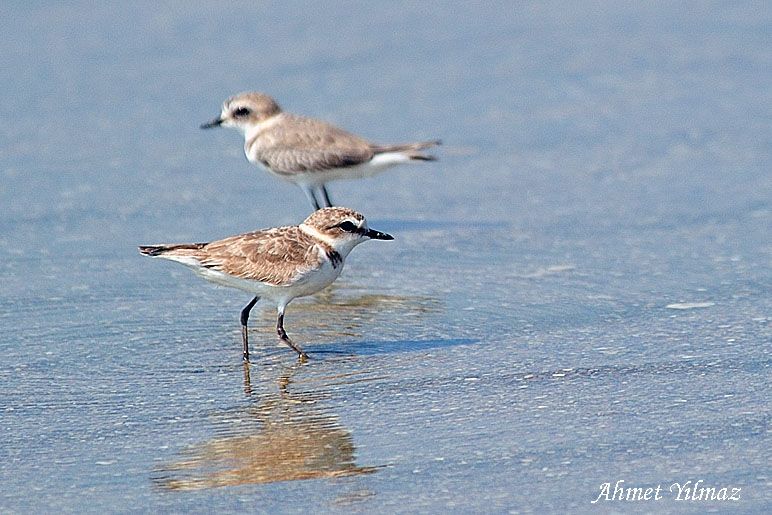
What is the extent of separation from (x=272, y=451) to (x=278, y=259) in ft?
5.07

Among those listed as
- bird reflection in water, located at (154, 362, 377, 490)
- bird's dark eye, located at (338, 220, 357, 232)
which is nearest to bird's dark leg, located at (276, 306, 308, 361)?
bird's dark eye, located at (338, 220, 357, 232)

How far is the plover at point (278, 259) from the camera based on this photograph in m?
6.52

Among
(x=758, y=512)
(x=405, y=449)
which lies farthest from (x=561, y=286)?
(x=758, y=512)

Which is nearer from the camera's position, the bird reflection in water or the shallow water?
the bird reflection in water

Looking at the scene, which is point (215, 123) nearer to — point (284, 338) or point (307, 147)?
point (307, 147)

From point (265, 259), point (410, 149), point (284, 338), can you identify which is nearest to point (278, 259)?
point (265, 259)

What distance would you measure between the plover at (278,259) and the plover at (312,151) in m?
2.40

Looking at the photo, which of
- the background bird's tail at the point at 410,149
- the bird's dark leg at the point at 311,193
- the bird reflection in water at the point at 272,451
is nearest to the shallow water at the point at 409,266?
the bird reflection in water at the point at 272,451

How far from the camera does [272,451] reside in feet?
17.0

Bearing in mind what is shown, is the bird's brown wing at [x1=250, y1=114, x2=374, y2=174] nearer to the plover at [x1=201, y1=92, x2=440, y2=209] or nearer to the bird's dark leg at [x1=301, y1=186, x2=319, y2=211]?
the plover at [x1=201, y1=92, x2=440, y2=209]

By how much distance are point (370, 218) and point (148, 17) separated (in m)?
4.93

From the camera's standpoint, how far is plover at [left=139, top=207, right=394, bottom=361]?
21.4 ft

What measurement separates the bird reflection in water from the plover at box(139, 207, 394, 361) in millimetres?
Answer: 821

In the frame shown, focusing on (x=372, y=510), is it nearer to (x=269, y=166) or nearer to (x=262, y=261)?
(x=262, y=261)
